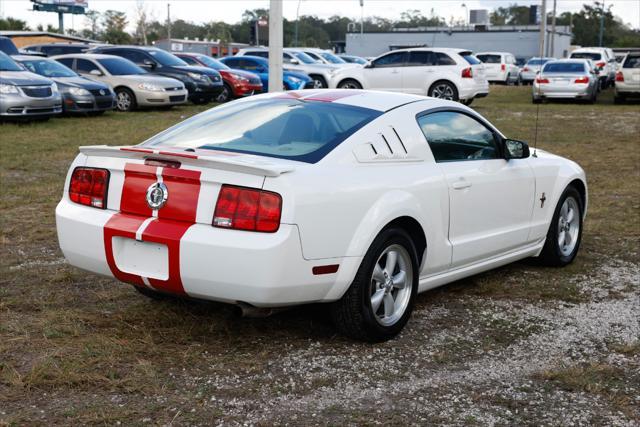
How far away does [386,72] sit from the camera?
23.3 meters

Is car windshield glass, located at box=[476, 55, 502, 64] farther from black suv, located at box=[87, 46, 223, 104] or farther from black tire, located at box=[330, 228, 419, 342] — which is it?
black tire, located at box=[330, 228, 419, 342]

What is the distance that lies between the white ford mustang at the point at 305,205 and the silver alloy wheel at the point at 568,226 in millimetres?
970

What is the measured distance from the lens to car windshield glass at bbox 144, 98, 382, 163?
4.71 metres

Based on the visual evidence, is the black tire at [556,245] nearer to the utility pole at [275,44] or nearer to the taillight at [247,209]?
the taillight at [247,209]

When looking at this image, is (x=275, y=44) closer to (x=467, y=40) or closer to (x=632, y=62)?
(x=632, y=62)

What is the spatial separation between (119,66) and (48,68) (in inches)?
83.4

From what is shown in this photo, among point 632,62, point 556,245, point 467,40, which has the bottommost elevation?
point 556,245

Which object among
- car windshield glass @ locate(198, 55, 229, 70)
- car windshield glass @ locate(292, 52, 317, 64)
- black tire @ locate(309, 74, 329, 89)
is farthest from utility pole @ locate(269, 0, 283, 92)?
car windshield glass @ locate(292, 52, 317, 64)

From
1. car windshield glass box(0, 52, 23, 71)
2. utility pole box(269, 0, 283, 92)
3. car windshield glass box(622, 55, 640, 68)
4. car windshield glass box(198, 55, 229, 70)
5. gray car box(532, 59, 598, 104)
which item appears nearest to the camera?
utility pole box(269, 0, 283, 92)

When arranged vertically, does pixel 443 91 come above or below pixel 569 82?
below

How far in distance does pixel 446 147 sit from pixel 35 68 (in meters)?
15.0

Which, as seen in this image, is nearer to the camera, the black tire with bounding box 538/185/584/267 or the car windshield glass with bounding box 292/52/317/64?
the black tire with bounding box 538/185/584/267

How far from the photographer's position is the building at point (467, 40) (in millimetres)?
76625

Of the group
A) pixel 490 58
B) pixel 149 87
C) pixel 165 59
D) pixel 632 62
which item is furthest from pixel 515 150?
pixel 490 58
